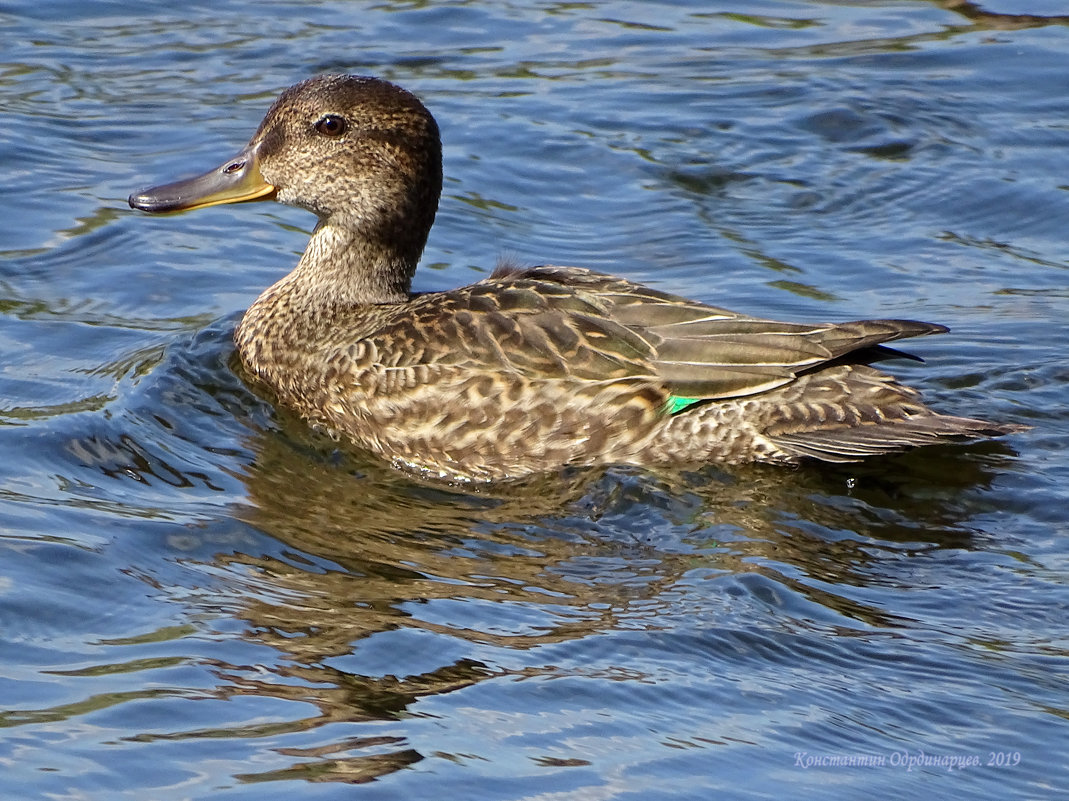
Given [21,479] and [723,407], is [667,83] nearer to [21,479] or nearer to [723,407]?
[723,407]

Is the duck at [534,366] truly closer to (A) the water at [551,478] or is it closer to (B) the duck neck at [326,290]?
(B) the duck neck at [326,290]

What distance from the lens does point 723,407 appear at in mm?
7320

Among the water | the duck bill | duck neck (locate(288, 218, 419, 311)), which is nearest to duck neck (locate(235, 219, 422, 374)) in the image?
duck neck (locate(288, 218, 419, 311))

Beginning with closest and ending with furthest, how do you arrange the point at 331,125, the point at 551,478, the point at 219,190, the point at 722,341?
the point at 722,341 → the point at 551,478 → the point at 331,125 → the point at 219,190

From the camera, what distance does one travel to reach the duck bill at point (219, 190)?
27.4 ft

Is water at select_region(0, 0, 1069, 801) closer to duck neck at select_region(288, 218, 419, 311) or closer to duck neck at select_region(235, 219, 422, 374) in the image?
→ duck neck at select_region(235, 219, 422, 374)

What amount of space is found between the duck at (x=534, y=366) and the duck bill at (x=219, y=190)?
0.18 ft

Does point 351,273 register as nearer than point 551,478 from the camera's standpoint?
Answer: No

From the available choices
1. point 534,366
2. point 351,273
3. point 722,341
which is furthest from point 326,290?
point 722,341

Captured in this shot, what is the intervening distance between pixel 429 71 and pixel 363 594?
6.87m

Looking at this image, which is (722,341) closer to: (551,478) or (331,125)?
(551,478)

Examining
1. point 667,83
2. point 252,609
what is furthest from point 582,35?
point 252,609

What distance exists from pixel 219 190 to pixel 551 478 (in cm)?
231

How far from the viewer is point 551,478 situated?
7375mm
